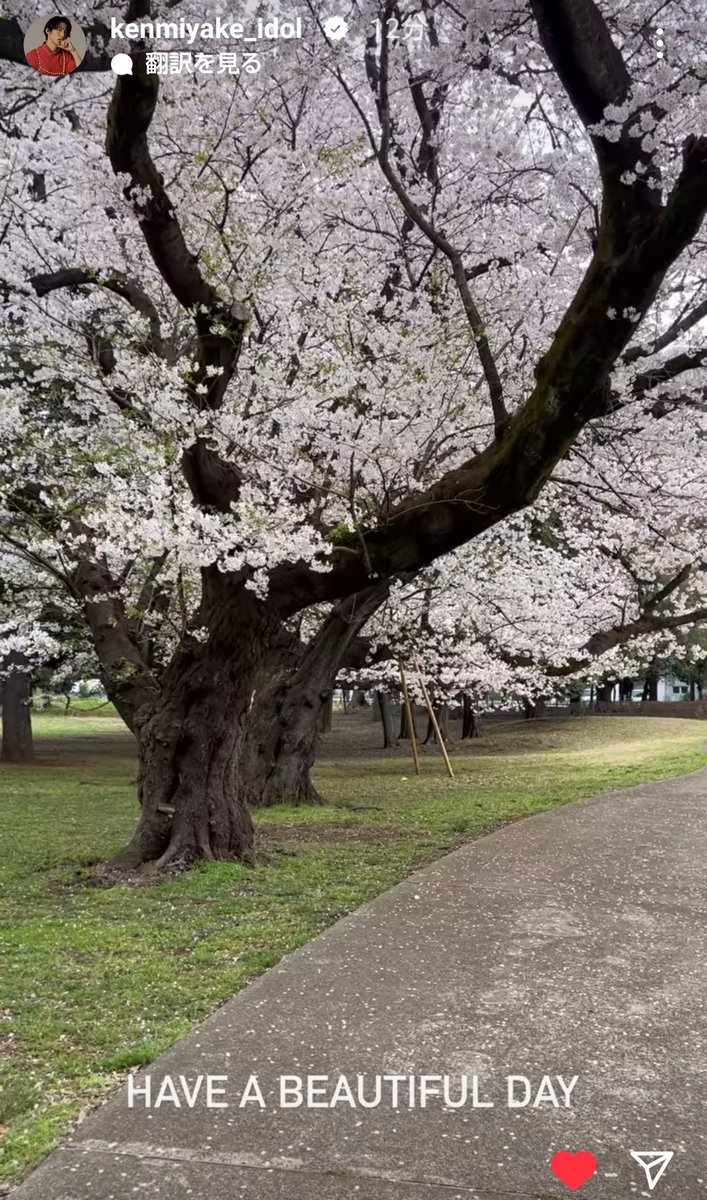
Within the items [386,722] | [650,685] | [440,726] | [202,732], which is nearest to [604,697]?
[650,685]

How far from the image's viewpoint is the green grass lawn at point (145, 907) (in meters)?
3.79

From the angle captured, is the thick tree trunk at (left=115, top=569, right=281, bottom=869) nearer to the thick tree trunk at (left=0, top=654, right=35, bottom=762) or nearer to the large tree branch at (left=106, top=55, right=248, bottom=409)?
the large tree branch at (left=106, top=55, right=248, bottom=409)

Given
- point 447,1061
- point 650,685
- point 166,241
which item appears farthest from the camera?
point 650,685

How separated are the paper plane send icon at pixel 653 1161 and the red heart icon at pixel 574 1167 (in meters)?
0.16

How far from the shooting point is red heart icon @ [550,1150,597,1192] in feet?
9.41

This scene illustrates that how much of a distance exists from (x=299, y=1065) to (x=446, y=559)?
1024cm

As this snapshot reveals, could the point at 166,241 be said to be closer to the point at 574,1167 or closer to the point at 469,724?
the point at 574,1167

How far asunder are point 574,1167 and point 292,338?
25.2 feet

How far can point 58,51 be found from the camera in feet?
20.5

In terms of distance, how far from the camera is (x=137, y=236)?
30.3 feet

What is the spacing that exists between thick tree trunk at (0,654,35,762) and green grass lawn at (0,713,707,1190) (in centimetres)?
426

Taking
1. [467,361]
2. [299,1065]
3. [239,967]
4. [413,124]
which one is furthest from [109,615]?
[299,1065]

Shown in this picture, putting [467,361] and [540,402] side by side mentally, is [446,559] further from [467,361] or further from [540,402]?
[540,402]

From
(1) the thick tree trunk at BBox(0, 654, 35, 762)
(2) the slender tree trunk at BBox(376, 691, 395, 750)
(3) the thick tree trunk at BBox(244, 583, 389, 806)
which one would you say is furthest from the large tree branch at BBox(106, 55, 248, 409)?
(2) the slender tree trunk at BBox(376, 691, 395, 750)
